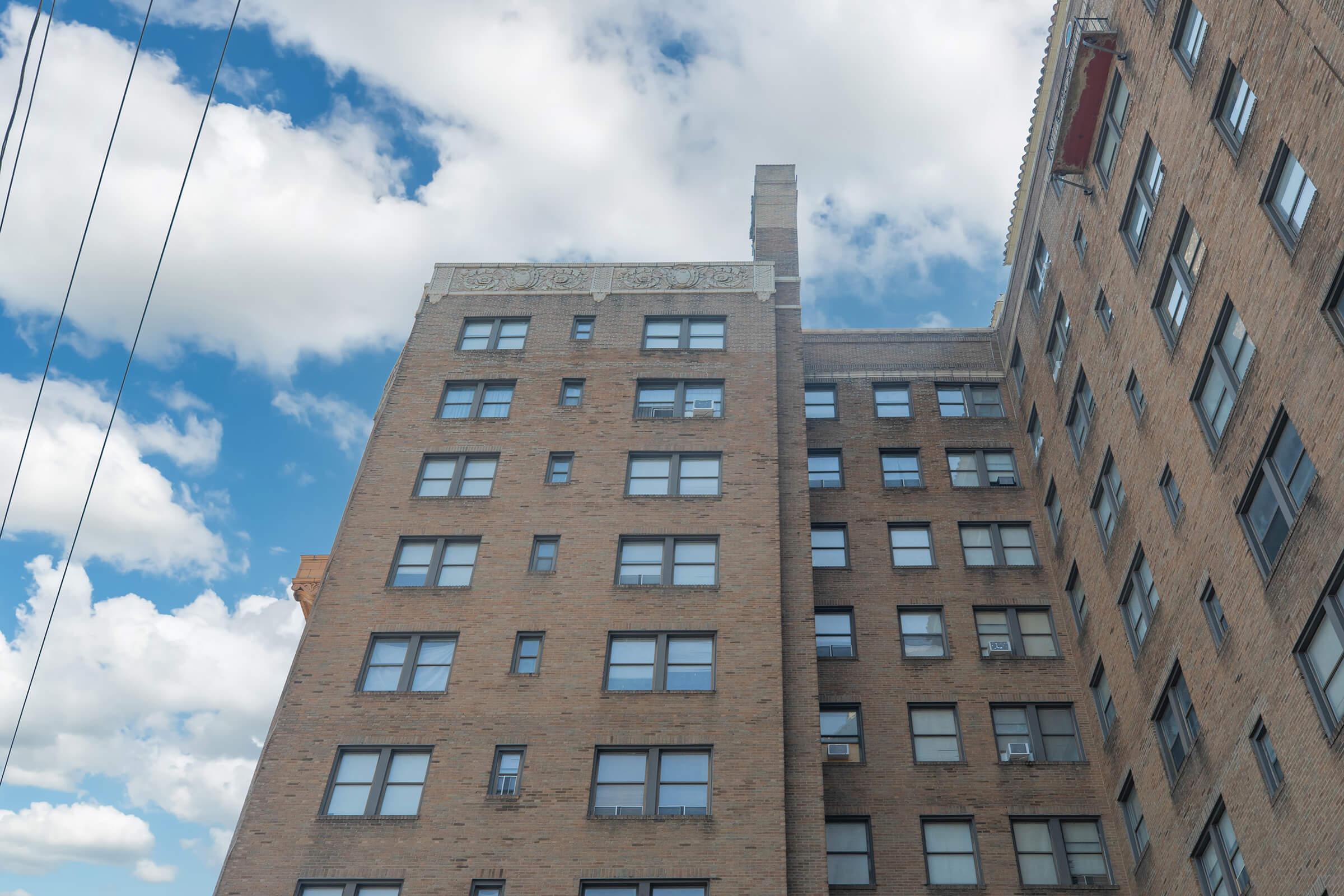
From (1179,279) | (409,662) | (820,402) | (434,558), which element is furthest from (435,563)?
(1179,279)

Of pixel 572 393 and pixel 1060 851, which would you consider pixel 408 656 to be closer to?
pixel 572 393

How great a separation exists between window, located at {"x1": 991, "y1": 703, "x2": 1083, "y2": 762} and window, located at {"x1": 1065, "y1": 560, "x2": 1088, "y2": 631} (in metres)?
2.56

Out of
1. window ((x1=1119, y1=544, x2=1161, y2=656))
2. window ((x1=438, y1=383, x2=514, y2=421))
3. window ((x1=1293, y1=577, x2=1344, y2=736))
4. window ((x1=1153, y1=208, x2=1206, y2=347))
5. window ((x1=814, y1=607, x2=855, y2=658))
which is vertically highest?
window ((x1=438, y1=383, x2=514, y2=421))

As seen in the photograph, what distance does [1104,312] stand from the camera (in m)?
28.3

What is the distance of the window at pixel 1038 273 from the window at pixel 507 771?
69.4ft

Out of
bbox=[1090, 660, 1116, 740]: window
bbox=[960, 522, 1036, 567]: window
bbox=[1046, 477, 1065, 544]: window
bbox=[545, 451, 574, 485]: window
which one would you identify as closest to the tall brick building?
bbox=[960, 522, 1036, 567]: window

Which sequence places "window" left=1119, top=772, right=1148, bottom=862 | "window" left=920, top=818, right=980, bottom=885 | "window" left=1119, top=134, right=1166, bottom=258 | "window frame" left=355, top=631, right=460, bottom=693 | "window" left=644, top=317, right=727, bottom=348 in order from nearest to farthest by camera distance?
1. "window" left=1119, top=134, right=1166, bottom=258
2. "window" left=1119, top=772, right=1148, bottom=862
3. "window" left=920, top=818, right=980, bottom=885
4. "window frame" left=355, top=631, right=460, bottom=693
5. "window" left=644, top=317, right=727, bottom=348

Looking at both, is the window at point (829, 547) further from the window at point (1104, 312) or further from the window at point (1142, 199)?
the window at point (1142, 199)

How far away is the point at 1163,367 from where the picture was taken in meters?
24.4

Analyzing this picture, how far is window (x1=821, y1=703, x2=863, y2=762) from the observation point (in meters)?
29.6

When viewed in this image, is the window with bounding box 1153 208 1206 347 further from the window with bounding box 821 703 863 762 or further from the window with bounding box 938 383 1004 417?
the window with bounding box 938 383 1004 417

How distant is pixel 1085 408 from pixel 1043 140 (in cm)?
855

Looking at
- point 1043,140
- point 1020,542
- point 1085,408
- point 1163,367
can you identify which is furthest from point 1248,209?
point 1020,542

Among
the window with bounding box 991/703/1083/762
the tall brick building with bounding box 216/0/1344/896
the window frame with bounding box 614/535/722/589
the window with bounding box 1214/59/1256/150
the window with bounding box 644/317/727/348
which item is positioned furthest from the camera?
the window with bounding box 644/317/727/348
